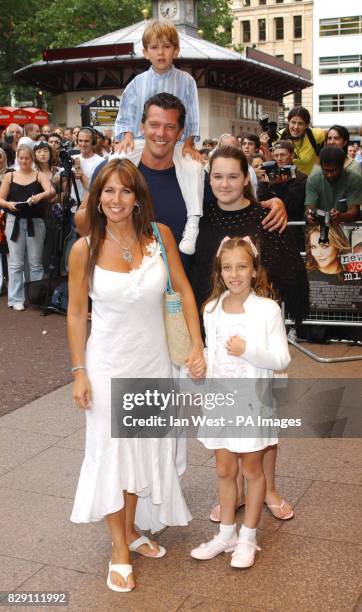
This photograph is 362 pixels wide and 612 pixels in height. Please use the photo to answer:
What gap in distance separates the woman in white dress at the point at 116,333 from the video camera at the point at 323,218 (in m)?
4.21

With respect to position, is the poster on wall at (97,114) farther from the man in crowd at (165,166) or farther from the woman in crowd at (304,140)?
the man in crowd at (165,166)

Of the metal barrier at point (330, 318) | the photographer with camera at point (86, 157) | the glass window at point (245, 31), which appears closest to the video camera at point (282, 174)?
the metal barrier at point (330, 318)

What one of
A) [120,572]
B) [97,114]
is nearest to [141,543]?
[120,572]

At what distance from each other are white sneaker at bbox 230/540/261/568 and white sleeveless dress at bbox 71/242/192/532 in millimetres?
527

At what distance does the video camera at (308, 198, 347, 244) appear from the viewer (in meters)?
7.57

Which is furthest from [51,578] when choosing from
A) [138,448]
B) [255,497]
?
[255,497]

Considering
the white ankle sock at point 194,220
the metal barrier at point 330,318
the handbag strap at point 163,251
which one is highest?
the white ankle sock at point 194,220

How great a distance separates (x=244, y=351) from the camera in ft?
11.7

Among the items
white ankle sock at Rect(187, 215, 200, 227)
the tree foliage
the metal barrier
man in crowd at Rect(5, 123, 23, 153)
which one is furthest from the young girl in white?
the tree foliage

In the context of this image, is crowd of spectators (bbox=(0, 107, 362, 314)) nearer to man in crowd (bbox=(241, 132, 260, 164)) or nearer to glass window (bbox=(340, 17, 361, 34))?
man in crowd (bbox=(241, 132, 260, 164))

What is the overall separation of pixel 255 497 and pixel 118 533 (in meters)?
0.64

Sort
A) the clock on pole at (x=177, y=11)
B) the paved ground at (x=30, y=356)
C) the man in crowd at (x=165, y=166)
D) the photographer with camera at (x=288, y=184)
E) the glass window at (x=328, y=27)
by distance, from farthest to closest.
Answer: the glass window at (x=328, y=27) < the clock on pole at (x=177, y=11) < the photographer with camera at (x=288, y=184) < the paved ground at (x=30, y=356) < the man in crowd at (x=165, y=166)

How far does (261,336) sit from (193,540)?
1160mm

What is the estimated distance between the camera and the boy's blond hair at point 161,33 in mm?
4617
